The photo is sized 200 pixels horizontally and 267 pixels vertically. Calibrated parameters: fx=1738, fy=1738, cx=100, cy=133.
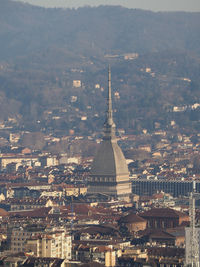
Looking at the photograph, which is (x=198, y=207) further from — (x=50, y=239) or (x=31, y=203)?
(x=50, y=239)

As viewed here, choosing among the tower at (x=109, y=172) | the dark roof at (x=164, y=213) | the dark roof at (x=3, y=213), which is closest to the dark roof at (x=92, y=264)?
the dark roof at (x=164, y=213)

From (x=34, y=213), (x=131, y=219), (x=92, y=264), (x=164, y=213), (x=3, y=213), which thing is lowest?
(x=92, y=264)

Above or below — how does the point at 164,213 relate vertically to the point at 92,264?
above

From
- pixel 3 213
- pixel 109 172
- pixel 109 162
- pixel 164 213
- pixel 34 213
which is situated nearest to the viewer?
pixel 164 213

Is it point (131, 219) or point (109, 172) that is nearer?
point (131, 219)

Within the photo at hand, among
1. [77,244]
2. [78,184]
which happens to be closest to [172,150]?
[78,184]

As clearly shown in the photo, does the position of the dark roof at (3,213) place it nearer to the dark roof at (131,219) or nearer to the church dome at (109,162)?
the dark roof at (131,219)

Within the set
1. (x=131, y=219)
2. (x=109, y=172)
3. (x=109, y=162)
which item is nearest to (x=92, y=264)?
(x=131, y=219)

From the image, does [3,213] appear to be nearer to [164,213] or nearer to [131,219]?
[164,213]
